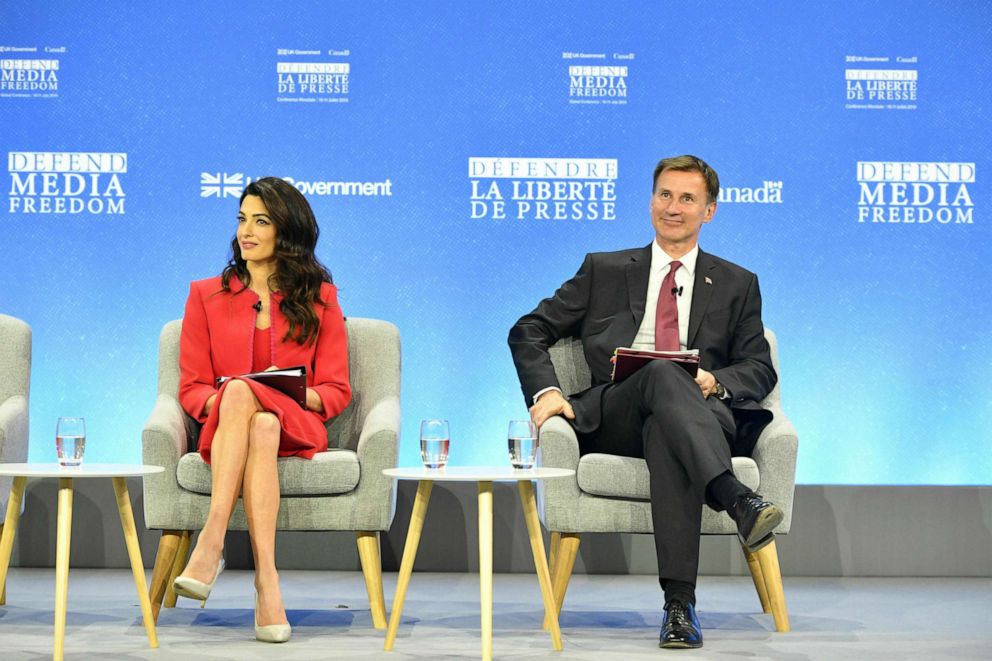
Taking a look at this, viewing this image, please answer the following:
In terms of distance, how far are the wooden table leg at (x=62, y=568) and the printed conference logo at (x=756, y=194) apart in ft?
9.24

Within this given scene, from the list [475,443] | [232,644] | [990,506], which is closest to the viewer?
[232,644]

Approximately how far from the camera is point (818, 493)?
4.38 metres

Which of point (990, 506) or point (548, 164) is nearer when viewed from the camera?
point (990, 506)

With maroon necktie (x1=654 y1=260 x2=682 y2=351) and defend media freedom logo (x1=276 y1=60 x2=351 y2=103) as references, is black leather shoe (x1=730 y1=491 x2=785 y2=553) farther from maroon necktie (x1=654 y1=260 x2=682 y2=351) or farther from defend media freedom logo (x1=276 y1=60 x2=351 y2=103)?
defend media freedom logo (x1=276 y1=60 x2=351 y2=103)

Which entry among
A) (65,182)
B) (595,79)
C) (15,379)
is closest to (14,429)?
(15,379)

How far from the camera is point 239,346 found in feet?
11.5

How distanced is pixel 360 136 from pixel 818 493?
212cm

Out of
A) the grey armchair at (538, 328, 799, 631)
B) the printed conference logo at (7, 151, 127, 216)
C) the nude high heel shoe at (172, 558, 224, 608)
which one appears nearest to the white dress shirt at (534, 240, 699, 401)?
the grey armchair at (538, 328, 799, 631)

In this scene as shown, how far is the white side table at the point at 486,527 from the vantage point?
2.67 metres

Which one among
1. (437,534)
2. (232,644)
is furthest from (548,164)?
(232,644)

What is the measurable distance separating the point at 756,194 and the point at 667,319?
1.31 m

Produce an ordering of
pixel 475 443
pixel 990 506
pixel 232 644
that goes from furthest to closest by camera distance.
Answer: pixel 475 443 < pixel 990 506 < pixel 232 644

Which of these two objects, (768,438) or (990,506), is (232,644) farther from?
(990,506)

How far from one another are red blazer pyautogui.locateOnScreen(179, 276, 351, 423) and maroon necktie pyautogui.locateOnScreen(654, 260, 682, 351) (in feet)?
2.95
